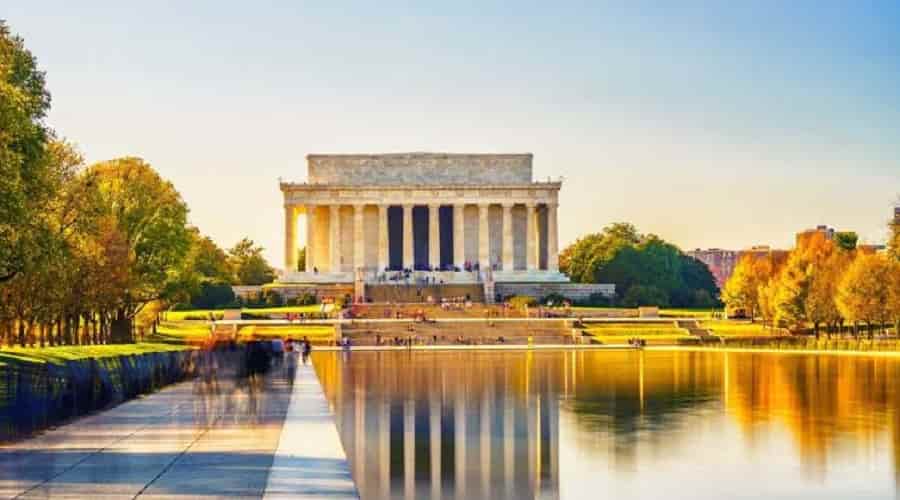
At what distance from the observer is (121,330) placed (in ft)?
237

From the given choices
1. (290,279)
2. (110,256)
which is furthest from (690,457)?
(290,279)

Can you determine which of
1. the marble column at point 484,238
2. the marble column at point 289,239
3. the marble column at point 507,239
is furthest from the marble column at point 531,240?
the marble column at point 289,239

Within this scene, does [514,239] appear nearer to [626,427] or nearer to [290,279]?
[290,279]

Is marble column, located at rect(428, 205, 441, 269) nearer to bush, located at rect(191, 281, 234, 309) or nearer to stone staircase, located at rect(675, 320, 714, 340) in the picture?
bush, located at rect(191, 281, 234, 309)

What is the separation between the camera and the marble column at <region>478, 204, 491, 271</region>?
12554 centimetres

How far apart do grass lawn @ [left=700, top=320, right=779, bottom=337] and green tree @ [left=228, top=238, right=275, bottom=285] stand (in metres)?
51.7

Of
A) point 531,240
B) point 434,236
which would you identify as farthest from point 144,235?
point 531,240

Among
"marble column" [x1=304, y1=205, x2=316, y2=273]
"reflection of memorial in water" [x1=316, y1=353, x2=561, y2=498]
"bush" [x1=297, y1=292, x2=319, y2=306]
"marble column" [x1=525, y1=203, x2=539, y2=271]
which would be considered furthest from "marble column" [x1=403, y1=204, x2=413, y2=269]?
"reflection of memorial in water" [x1=316, y1=353, x2=561, y2=498]

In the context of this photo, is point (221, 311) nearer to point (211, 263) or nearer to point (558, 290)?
point (211, 263)

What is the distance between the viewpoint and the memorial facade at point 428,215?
124062 millimetres

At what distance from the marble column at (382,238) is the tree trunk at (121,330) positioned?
2100 inches

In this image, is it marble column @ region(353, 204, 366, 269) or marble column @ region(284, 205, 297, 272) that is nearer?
marble column @ region(284, 205, 297, 272)

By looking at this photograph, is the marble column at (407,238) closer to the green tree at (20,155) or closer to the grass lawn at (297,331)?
the grass lawn at (297,331)

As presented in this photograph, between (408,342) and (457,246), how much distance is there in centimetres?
4207
